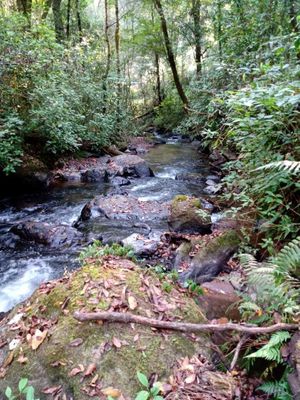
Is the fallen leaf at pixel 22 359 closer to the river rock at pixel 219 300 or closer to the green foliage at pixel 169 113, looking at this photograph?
the river rock at pixel 219 300

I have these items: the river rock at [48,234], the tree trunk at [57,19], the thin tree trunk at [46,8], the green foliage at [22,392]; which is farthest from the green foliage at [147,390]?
the tree trunk at [57,19]

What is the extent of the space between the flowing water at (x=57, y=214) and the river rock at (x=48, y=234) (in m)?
0.18

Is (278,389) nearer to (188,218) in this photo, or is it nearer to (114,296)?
(114,296)

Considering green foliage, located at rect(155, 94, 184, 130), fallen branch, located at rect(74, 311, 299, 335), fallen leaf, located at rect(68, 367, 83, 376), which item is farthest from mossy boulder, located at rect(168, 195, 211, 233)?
green foliage, located at rect(155, 94, 184, 130)

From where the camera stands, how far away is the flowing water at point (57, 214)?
17.2 ft

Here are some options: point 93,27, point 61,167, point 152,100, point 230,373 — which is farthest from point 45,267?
point 152,100

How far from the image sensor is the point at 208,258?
15.4 feet

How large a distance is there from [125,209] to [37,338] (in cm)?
542

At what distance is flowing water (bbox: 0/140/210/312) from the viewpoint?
5246mm

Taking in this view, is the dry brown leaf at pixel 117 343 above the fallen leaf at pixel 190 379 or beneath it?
above

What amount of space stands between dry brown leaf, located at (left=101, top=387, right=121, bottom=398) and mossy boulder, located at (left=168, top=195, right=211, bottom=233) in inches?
158

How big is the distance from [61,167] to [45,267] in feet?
21.8

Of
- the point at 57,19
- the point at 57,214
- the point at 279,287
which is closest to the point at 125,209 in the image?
the point at 57,214

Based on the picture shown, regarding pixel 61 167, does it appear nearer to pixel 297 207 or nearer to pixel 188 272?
pixel 188 272
